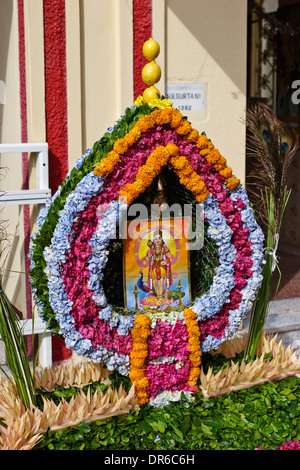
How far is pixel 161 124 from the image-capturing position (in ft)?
10.5

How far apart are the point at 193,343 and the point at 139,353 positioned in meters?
0.32

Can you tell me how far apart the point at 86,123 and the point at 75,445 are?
242 centimetres

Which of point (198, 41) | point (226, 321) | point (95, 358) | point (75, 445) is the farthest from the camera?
point (198, 41)

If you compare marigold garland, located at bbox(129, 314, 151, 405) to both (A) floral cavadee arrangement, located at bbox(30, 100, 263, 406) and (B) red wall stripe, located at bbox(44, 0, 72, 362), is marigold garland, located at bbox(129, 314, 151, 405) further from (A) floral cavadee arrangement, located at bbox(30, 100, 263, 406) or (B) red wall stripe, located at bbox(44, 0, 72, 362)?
(B) red wall stripe, located at bbox(44, 0, 72, 362)

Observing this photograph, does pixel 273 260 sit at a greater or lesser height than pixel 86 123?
lesser

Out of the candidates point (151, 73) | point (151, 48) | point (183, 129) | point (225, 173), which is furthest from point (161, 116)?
point (225, 173)

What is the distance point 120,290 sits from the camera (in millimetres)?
3545

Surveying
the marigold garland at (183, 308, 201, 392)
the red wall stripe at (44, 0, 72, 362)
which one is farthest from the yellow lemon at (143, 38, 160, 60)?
the marigold garland at (183, 308, 201, 392)

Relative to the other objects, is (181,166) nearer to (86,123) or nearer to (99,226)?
(99,226)

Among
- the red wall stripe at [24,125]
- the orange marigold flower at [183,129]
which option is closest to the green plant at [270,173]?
the orange marigold flower at [183,129]

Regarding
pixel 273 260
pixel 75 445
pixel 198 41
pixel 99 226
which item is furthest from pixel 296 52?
pixel 75 445

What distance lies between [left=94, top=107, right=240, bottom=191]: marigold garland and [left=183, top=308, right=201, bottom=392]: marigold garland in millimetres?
643

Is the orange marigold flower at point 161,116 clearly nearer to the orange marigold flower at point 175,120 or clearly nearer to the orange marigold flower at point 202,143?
the orange marigold flower at point 175,120

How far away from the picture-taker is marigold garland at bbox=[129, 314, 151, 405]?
3.26 metres
